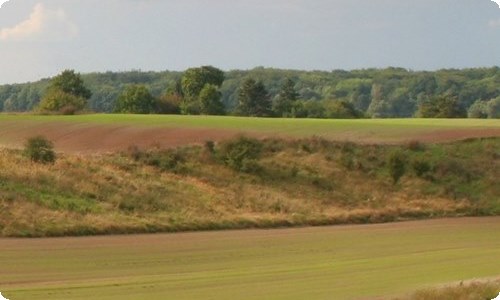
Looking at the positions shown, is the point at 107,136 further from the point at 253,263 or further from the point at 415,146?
the point at 253,263

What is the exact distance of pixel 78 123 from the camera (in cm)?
6366

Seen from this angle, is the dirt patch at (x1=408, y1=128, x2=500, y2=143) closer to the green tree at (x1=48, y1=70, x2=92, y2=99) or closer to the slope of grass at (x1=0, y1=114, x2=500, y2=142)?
the slope of grass at (x1=0, y1=114, x2=500, y2=142)

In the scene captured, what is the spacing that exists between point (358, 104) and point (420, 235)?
125690 mm

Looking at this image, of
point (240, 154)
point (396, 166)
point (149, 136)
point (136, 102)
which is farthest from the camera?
point (136, 102)

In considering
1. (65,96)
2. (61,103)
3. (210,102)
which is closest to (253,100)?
(210,102)

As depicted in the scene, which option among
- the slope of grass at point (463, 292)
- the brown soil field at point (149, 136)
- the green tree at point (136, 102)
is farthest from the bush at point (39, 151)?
the green tree at point (136, 102)

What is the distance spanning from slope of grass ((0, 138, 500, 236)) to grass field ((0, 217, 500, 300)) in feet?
7.21

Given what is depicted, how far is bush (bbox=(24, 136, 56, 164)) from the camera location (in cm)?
4325

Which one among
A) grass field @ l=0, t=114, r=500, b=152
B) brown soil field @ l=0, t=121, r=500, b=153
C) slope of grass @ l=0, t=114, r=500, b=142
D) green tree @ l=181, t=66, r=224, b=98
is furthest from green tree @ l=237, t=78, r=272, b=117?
brown soil field @ l=0, t=121, r=500, b=153

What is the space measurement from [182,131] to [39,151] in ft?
47.8

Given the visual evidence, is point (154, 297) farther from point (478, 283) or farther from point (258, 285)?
point (478, 283)

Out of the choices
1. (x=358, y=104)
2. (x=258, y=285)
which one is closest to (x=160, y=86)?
(x=358, y=104)

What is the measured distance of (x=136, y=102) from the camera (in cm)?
9781

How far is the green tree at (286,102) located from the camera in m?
100
